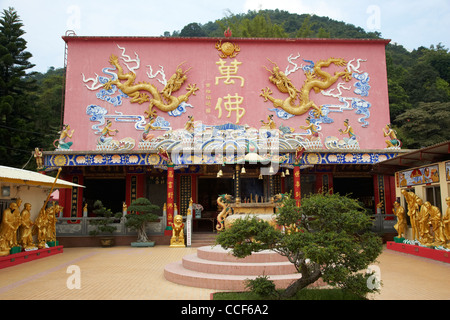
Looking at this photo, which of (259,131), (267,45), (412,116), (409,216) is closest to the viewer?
(409,216)

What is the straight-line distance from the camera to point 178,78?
16453 mm

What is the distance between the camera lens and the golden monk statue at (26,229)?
35.4 feet

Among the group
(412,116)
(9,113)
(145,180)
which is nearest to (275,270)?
(145,180)

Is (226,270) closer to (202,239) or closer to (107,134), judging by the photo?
(202,239)

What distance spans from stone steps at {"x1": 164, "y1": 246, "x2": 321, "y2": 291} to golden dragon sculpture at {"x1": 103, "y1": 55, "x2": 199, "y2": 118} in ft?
30.4

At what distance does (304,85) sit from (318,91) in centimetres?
71

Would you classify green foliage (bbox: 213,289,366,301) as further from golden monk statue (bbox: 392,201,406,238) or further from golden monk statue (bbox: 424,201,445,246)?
golden monk statue (bbox: 392,201,406,238)

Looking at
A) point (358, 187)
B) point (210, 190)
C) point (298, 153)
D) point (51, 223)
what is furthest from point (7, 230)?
point (358, 187)

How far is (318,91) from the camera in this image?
16.7 m

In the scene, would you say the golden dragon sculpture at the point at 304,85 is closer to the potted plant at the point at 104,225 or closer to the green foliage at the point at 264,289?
the potted plant at the point at 104,225

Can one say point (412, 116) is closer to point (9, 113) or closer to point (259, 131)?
point (259, 131)

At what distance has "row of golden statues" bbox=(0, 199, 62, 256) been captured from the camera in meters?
9.95

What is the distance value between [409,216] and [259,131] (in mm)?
6831

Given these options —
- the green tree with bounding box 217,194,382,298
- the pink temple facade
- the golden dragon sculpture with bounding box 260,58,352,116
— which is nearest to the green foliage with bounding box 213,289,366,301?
the green tree with bounding box 217,194,382,298
